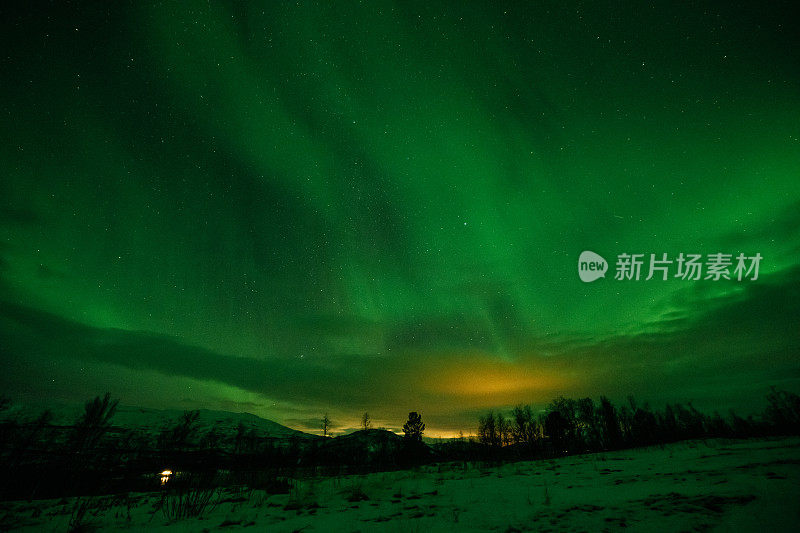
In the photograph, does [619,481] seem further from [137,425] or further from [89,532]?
[137,425]

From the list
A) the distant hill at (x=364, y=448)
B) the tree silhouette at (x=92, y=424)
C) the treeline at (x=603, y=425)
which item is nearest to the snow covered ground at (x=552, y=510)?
the tree silhouette at (x=92, y=424)

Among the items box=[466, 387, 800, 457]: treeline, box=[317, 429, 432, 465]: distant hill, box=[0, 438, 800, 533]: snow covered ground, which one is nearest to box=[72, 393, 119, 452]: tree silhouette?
box=[0, 438, 800, 533]: snow covered ground

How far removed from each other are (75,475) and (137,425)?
831 ft

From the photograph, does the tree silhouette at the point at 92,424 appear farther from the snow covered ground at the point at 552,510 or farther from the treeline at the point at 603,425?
the treeline at the point at 603,425

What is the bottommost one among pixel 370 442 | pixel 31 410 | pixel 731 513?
pixel 370 442

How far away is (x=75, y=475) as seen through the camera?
9.74 m

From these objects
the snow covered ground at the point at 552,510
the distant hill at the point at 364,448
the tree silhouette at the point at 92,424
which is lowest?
the distant hill at the point at 364,448

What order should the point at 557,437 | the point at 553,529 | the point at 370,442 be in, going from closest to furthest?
the point at 553,529, the point at 557,437, the point at 370,442

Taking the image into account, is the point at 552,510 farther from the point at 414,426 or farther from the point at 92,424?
the point at 414,426

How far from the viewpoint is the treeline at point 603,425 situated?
67.7 m

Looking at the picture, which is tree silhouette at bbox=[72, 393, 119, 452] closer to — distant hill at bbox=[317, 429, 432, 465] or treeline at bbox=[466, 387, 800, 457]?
treeline at bbox=[466, 387, 800, 457]

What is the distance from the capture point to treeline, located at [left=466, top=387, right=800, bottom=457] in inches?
2665

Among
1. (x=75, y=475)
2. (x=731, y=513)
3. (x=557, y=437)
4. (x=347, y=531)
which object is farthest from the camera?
(x=557, y=437)

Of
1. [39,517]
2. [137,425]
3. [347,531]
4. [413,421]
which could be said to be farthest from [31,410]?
[347,531]
